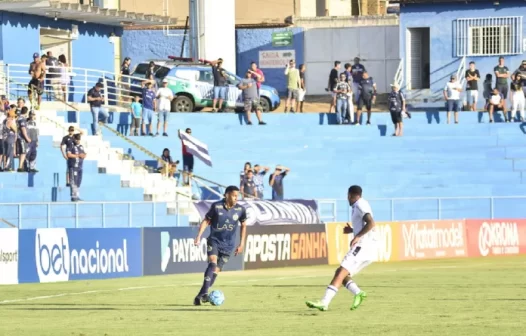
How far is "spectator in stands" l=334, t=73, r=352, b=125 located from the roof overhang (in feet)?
28.1

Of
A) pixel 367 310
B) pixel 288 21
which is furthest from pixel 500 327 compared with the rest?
pixel 288 21

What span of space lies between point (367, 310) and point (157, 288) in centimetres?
674

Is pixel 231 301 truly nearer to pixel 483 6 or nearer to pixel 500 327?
pixel 500 327

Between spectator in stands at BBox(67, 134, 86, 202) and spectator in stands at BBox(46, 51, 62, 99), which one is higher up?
spectator in stands at BBox(46, 51, 62, 99)

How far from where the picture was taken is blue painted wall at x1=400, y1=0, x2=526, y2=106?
159 ft

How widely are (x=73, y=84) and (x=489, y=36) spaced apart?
15623 millimetres

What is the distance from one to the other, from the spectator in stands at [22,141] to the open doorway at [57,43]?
11138mm

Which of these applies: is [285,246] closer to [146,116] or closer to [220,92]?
[146,116]

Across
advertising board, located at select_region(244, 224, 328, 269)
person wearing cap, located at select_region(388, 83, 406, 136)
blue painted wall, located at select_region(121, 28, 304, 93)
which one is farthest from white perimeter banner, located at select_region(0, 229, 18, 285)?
blue painted wall, located at select_region(121, 28, 304, 93)

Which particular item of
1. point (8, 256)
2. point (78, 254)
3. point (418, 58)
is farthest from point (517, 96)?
point (8, 256)

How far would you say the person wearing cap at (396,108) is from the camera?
41750 millimetres

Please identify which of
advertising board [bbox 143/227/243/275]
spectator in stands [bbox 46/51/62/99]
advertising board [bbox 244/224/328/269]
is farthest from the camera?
spectator in stands [bbox 46/51/62/99]

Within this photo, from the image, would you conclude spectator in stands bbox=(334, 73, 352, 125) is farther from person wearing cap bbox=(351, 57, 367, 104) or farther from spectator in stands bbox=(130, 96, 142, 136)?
spectator in stands bbox=(130, 96, 142, 136)

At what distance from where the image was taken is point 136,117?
39.6 metres
